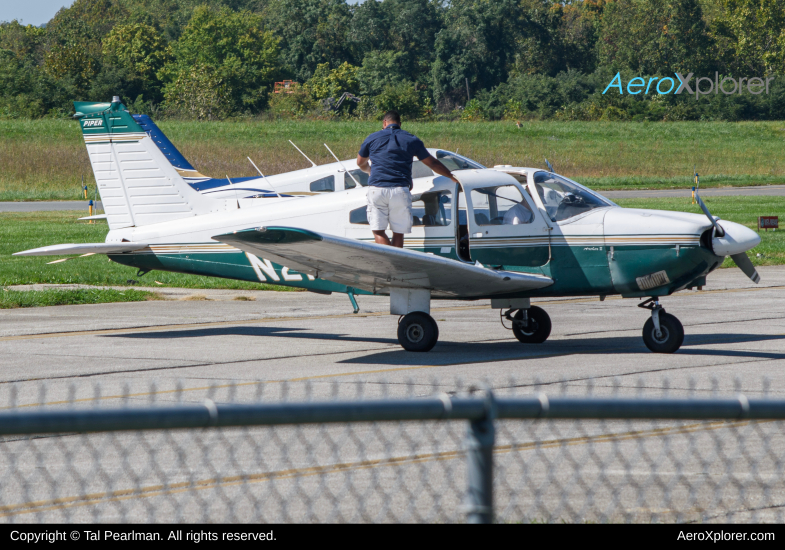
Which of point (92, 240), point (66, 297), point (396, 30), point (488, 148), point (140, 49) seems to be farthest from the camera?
point (396, 30)

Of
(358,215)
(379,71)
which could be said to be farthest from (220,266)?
(379,71)

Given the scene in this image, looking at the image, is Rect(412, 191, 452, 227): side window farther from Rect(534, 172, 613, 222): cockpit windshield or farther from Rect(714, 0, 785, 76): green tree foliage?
Rect(714, 0, 785, 76): green tree foliage

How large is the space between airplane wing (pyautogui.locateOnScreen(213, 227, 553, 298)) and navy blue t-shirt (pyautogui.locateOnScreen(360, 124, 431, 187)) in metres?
0.97

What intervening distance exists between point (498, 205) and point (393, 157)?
136cm

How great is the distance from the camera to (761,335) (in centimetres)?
1194

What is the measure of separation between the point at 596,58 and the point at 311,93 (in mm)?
38415

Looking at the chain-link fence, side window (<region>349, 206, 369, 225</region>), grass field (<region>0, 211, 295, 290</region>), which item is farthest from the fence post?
Result: grass field (<region>0, 211, 295, 290</region>)

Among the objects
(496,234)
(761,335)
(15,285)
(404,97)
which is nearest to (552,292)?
(496,234)

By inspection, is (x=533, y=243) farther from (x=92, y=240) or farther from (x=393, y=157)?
(x=92, y=240)

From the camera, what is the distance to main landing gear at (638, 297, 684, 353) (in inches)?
411

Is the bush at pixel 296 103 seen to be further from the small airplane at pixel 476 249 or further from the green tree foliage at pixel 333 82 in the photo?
the small airplane at pixel 476 249

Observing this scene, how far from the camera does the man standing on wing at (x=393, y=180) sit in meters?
10.5

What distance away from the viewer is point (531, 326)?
11.5m

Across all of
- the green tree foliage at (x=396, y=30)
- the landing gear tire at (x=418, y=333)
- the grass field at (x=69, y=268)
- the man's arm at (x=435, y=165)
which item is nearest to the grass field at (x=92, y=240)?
the grass field at (x=69, y=268)
